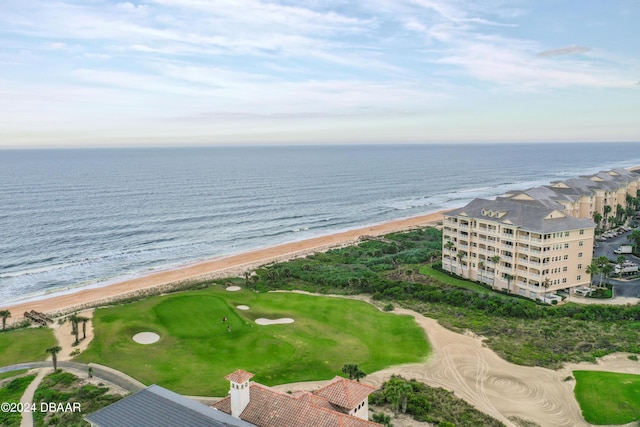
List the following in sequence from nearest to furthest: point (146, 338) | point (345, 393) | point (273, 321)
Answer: point (345, 393), point (146, 338), point (273, 321)

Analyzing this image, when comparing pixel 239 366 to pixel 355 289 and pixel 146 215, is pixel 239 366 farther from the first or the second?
pixel 146 215

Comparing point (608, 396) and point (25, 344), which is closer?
point (608, 396)

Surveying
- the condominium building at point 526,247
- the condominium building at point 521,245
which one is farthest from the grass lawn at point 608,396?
the condominium building at point 526,247

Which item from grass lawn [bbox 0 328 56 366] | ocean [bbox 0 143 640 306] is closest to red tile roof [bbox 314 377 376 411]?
grass lawn [bbox 0 328 56 366]

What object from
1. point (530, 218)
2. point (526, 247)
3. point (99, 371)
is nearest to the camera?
point (99, 371)

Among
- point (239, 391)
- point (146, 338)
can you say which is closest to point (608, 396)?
point (239, 391)

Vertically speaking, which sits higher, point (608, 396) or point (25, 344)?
point (25, 344)

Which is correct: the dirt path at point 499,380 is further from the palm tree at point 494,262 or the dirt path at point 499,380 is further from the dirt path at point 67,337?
the dirt path at point 67,337

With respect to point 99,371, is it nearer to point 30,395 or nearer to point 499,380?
point 30,395
